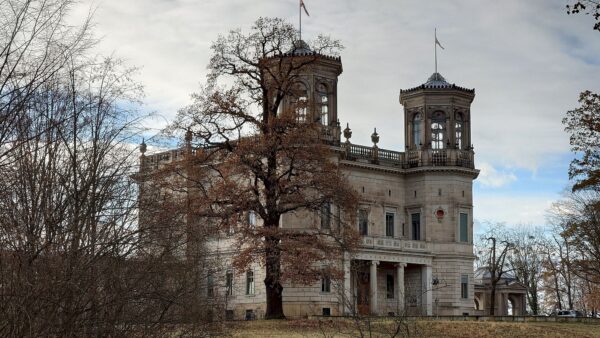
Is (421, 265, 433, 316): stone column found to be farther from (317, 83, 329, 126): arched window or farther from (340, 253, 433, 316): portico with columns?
(317, 83, 329, 126): arched window

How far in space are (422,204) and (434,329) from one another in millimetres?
26810

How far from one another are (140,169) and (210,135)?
977 inches

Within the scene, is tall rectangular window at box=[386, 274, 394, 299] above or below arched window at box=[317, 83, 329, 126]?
below

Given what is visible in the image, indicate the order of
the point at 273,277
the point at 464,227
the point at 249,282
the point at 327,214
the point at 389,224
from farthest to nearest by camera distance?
the point at 389,224
the point at 464,227
the point at 249,282
the point at 327,214
the point at 273,277

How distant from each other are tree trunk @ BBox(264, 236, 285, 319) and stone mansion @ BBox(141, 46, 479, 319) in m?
15.4

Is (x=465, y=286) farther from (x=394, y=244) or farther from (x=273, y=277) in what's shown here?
(x=273, y=277)

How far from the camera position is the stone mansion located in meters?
62.4

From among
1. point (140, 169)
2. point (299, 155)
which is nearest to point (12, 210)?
point (140, 169)

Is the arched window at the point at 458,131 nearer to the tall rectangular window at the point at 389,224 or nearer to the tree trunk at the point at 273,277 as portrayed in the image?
the tall rectangular window at the point at 389,224

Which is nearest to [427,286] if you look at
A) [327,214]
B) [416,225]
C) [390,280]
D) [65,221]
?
[390,280]

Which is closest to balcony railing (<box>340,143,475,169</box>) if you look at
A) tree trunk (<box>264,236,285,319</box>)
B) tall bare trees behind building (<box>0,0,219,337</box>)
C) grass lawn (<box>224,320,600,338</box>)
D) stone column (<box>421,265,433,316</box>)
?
stone column (<box>421,265,433,316</box>)

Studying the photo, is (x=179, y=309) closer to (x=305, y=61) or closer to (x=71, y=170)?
(x=71, y=170)

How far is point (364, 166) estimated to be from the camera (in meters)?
62.9

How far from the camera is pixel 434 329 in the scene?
38375 mm
